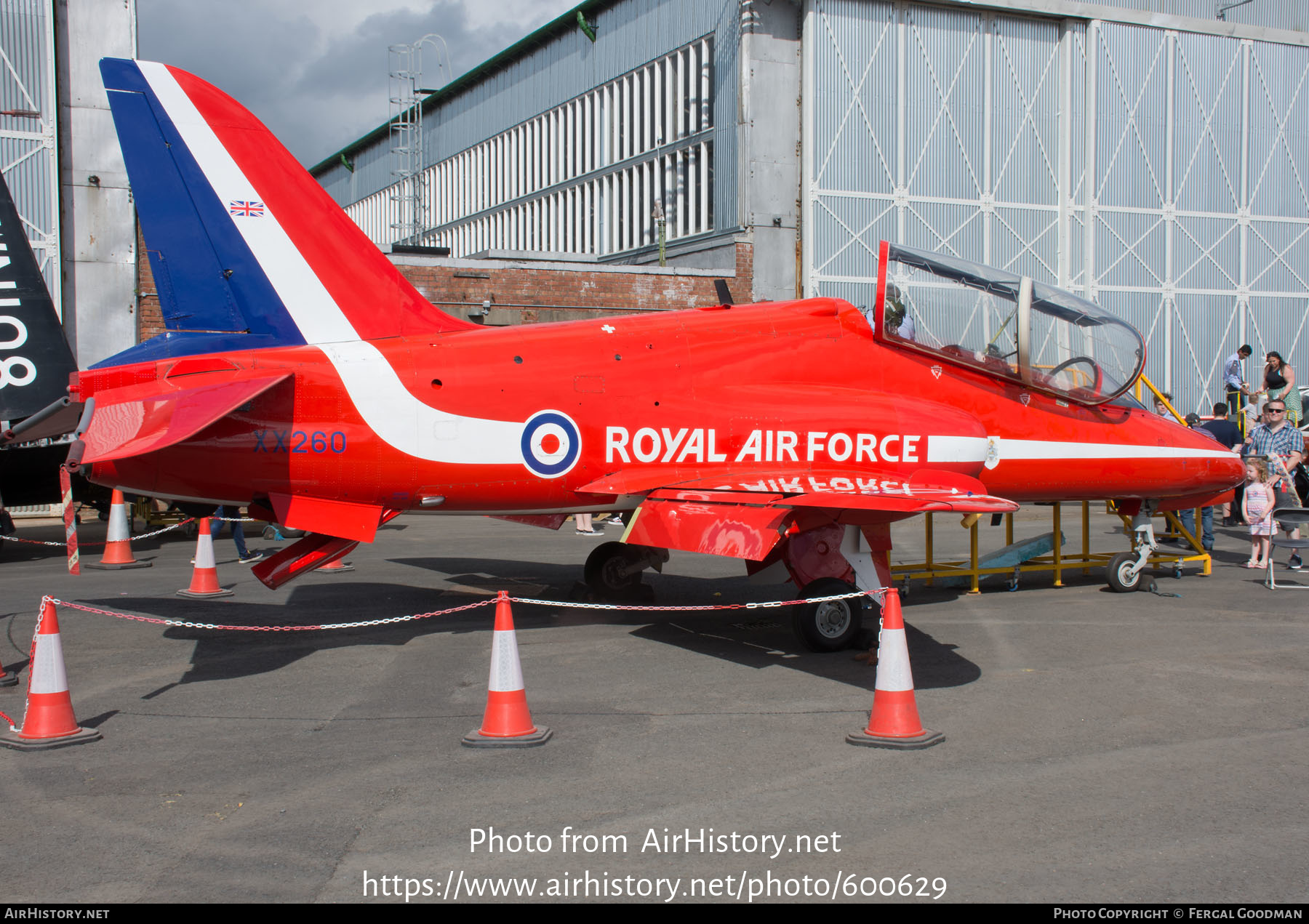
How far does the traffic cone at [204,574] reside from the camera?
11086mm

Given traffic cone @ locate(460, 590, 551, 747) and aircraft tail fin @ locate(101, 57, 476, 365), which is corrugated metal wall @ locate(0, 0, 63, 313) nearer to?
aircraft tail fin @ locate(101, 57, 476, 365)

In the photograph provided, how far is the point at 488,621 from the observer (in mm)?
9836

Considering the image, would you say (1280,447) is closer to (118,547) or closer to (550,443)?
(550,443)

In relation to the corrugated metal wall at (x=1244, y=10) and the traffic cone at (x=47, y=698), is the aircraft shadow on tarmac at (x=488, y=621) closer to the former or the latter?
the traffic cone at (x=47, y=698)

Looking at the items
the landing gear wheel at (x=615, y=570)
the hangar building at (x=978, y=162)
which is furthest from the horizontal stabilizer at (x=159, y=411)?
the hangar building at (x=978, y=162)

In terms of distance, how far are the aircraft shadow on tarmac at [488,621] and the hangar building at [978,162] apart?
1320cm

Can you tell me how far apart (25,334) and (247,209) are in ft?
27.4

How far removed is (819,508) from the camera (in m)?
8.12

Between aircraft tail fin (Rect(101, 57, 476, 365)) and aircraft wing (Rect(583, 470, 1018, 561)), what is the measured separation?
109 inches

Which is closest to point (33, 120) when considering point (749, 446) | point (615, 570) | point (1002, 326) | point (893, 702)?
point (615, 570)

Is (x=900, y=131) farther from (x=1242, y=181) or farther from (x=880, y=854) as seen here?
(x=880, y=854)

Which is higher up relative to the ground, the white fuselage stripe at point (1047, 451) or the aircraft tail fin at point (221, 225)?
the aircraft tail fin at point (221, 225)

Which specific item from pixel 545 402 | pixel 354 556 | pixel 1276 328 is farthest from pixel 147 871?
pixel 1276 328

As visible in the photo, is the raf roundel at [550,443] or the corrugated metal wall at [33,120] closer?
the raf roundel at [550,443]
